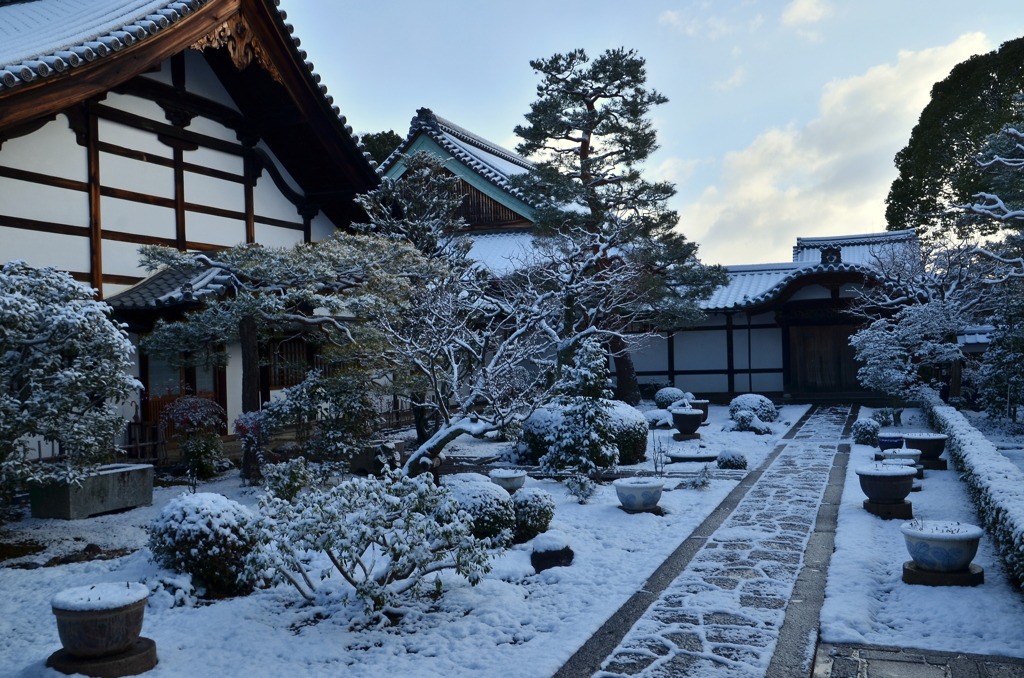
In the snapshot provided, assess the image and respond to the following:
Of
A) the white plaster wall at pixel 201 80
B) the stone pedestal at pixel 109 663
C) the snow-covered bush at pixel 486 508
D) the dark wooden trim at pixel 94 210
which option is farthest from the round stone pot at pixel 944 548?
the white plaster wall at pixel 201 80

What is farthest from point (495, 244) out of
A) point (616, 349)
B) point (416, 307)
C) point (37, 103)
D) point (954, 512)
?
point (954, 512)

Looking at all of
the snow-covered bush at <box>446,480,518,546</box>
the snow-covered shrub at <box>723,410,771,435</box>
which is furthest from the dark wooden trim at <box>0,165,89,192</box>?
the snow-covered shrub at <box>723,410,771,435</box>

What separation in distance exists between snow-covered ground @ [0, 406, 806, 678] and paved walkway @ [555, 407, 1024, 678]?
0.24 meters

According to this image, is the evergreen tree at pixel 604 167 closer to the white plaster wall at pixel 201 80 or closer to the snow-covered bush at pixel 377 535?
the white plaster wall at pixel 201 80

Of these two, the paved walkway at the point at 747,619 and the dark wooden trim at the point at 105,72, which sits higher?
the dark wooden trim at the point at 105,72

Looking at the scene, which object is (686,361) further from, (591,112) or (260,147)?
(260,147)

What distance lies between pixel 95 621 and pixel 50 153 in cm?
914

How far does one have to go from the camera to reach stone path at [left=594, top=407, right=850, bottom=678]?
546 centimetres

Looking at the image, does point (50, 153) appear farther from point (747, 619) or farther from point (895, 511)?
point (895, 511)

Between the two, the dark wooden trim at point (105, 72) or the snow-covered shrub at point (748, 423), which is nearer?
the dark wooden trim at point (105, 72)

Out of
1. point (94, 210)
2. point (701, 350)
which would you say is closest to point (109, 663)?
point (94, 210)

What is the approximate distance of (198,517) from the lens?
22.9 ft

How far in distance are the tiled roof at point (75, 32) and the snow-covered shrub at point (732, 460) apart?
989cm

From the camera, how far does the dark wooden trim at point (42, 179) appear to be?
441 inches
